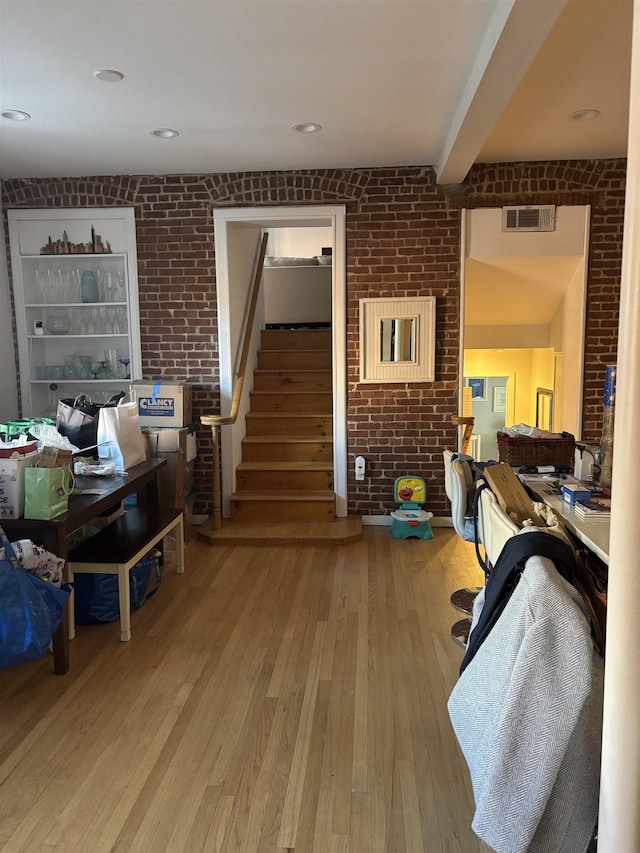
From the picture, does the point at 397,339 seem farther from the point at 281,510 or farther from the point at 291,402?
the point at 281,510

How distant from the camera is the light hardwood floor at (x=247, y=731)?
1.88 meters

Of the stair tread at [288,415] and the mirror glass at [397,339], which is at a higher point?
the mirror glass at [397,339]

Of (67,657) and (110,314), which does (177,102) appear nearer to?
(110,314)

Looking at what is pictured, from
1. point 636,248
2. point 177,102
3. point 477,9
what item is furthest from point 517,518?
point 177,102

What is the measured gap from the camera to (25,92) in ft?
10.8

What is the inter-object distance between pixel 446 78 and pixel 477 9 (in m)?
0.66

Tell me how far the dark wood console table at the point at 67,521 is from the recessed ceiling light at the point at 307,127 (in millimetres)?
2324

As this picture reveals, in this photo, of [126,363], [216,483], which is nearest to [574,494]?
[216,483]

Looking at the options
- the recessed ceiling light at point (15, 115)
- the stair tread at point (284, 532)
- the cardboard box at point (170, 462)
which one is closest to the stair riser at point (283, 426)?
the stair tread at point (284, 532)

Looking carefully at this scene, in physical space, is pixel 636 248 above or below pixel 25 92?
below

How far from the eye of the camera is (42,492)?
8.79 ft

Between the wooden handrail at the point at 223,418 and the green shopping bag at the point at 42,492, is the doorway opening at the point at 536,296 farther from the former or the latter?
the green shopping bag at the point at 42,492

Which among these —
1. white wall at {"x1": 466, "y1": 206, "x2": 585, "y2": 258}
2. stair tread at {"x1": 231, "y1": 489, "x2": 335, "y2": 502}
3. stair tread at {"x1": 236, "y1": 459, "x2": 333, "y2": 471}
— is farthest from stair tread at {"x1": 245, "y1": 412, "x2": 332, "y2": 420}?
white wall at {"x1": 466, "y1": 206, "x2": 585, "y2": 258}

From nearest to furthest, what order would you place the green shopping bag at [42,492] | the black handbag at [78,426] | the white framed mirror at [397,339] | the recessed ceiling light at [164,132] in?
the green shopping bag at [42,492]
the recessed ceiling light at [164,132]
the black handbag at [78,426]
the white framed mirror at [397,339]
